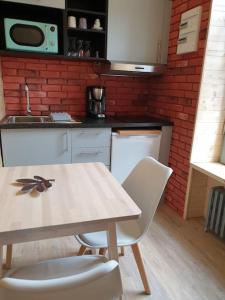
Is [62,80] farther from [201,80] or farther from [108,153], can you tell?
[201,80]

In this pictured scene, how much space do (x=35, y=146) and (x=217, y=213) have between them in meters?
1.72

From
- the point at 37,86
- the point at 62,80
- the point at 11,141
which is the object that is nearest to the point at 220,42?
→ the point at 62,80

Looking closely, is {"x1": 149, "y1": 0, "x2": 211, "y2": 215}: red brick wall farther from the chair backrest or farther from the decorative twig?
the decorative twig

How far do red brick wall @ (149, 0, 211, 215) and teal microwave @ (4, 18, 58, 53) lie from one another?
1.20 metres

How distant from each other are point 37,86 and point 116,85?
90cm

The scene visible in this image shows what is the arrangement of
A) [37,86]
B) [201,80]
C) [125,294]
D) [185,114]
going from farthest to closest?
[37,86]
[185,114]
[201,80]
[125,294]

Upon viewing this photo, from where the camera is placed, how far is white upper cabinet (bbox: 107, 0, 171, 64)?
2329mm

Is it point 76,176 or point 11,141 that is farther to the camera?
point 11,141

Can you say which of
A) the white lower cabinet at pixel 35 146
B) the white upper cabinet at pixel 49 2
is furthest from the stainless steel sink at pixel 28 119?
the white upper cabinet at pixel 49 2

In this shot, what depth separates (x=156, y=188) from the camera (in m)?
1.35

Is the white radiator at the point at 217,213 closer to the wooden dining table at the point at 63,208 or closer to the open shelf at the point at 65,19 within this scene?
the wooden dining table at the point at 63,208

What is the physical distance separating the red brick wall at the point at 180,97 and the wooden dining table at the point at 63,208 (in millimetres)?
1225

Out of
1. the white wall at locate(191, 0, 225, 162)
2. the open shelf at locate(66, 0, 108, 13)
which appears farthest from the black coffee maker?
the white wall at locate(191, 0, 225, 162)

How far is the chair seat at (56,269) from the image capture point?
1006 millimetres
